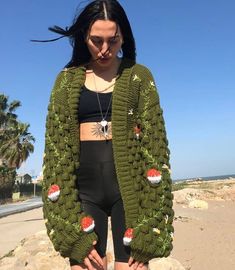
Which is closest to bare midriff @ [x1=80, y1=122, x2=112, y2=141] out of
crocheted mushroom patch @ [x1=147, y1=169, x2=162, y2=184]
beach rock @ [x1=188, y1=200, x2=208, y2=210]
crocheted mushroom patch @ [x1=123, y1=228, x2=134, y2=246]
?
crocheted mushroom patch @ [x1=147, y1=169, x2=162, y2=184]

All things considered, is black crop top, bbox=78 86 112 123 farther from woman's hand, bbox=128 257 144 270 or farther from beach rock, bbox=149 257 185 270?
beach rock, bbox=149 257 185 270

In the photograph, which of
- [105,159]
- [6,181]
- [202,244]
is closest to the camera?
[105,159]

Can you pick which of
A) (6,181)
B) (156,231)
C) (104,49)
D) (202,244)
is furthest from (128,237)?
(6,181)

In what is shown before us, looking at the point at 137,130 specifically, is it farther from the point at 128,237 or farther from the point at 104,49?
the point at 128,237

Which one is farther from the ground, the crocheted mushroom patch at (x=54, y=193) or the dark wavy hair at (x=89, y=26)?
the dark wavy hair at (x=89, y=26)

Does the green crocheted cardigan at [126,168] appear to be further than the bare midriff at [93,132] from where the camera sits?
No

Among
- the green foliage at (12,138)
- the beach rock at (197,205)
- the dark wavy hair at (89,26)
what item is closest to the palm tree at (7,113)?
the green foliage at (12,138)

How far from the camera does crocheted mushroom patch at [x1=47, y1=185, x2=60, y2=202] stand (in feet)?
8.28

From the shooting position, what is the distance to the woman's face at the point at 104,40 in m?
2.69

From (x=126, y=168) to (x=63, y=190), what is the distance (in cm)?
39

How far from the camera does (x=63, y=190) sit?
8.29 feet

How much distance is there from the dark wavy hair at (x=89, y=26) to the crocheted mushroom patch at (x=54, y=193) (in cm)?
89

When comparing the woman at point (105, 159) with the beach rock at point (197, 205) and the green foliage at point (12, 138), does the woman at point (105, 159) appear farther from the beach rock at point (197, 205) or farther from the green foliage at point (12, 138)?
the green foliage at point (12, 138)

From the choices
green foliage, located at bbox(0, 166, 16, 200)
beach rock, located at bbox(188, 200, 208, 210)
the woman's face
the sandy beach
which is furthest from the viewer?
green foliage, located at bbox(0, 166, 16, 200)
